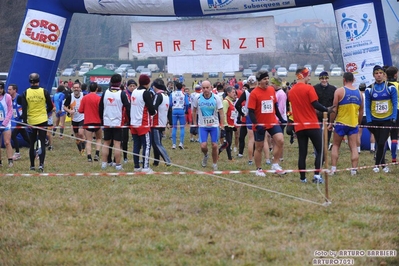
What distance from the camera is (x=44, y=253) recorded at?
657 cm

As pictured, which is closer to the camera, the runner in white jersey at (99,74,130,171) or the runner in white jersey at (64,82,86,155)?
the runner in white jersey at (99,74,130,171)

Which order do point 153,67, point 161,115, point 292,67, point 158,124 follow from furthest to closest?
point 292,67 → point 153,67 → point 161,115 → point 158,124

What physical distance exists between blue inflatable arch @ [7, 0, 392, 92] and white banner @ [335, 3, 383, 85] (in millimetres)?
136

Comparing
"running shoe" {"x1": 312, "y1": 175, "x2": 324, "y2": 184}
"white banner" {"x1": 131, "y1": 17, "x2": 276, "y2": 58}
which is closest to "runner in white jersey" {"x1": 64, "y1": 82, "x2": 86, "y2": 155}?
"white banner" {"x1": 131, "y1": 17, "x2": 276, "y2": 58}

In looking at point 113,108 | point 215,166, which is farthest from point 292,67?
point 113,108

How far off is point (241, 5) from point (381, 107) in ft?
17.8

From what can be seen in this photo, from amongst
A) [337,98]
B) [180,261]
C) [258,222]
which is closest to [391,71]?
[337,98]

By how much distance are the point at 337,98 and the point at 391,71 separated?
157cm

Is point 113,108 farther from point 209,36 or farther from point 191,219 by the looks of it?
point 191,219

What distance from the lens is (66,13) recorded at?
17.0 meters

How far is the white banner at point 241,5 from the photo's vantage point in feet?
52.3

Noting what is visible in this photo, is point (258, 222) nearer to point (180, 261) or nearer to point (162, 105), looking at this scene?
point (180, 261)

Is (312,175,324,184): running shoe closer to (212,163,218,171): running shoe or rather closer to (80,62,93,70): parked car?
(212,163,218,171): running shoe

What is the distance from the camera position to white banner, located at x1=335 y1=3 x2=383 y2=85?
15.5m
